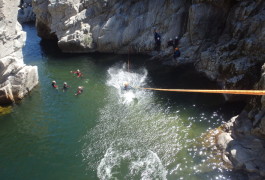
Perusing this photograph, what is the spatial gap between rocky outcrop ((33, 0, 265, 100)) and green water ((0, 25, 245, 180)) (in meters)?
2.66

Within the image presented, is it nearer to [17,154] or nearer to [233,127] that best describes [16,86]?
[17,154]

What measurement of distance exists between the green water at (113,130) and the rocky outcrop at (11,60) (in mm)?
1375

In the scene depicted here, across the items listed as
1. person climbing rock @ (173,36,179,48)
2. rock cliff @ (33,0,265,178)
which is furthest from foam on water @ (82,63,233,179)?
person climbing rock @ (173,36,179,48)

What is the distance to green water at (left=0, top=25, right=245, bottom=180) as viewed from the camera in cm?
1535

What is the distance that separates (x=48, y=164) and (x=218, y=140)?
10920mm

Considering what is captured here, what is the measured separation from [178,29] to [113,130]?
643 inches

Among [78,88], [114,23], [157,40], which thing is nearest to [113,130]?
[78,88]

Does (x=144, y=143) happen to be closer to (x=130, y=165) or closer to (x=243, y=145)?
(x=130, y=165)

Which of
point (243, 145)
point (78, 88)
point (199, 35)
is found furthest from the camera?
point (199, 35)

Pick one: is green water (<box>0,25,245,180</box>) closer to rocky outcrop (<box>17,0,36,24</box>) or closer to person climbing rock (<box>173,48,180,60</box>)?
person climbing rock (<box>173,48,180,60</box>)

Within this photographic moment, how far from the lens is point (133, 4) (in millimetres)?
33188

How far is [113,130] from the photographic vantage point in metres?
18.9

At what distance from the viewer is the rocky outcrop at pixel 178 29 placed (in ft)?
72.2

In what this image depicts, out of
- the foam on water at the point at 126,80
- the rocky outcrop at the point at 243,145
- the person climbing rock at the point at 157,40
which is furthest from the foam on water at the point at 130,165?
the person climbing rock at the point at 157,40
